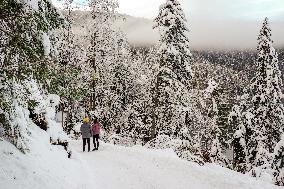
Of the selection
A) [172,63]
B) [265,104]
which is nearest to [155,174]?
[172,63]

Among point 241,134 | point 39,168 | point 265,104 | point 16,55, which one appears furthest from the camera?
point 241,134

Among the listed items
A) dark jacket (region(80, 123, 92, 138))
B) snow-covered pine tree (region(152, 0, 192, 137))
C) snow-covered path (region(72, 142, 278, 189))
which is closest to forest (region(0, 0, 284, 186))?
snow-covered pine tree (region(152, 0, 192, 137))

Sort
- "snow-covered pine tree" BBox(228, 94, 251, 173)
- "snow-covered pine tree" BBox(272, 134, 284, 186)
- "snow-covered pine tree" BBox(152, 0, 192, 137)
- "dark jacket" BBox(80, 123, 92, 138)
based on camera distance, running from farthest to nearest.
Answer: "snow-covered pine tree" BBox(228, 94, 251, 173)
"snow-covered pine tree" BBox(152, 0, 192, 137)
"dark jacket" BBox(80, 123, 92, 138)
"snow-covered pine tree" BBox(272, 134, 284, 186)

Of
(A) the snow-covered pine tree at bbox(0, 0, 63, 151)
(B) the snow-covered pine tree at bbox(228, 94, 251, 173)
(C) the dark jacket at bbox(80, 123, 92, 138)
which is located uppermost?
(A) the snow-covered pine tree at bbox(0, 0, 63, 151)

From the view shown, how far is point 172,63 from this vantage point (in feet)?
101

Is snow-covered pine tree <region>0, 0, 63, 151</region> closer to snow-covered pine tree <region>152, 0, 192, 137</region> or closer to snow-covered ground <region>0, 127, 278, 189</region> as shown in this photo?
snow-covered ground <region>0, 127, 278, 189</region>

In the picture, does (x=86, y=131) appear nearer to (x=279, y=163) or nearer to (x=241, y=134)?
(x=279, y=163)

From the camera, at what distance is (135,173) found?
15.9 metres

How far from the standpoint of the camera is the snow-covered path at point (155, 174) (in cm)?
1451

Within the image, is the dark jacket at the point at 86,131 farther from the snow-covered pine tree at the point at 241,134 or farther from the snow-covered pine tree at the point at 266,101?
the snow-covered pine tree at the point at 241,134

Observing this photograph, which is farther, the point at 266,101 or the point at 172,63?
the point at 266,101

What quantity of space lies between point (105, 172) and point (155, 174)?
6.56 feet

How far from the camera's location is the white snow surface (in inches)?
403

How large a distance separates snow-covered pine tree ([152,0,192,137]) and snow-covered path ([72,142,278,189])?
12.0 meters
